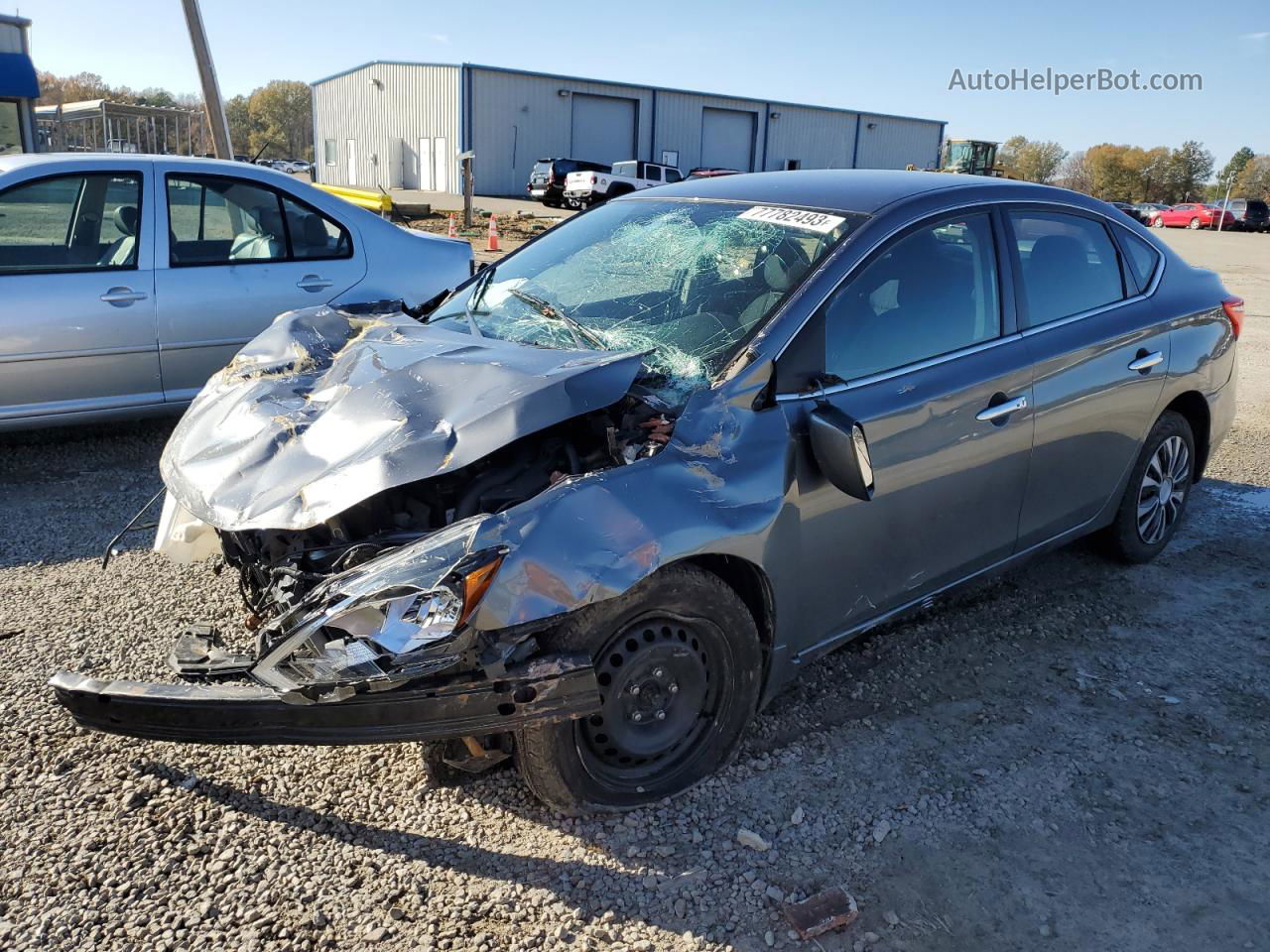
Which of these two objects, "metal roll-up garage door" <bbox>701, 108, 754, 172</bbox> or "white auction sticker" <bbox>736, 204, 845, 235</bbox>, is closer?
"white auction sticker" <bbox>736, 204, 845, 235</bbox>

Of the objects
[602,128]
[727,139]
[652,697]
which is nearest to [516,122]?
[602,128]

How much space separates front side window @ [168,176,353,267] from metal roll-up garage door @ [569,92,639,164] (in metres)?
42.1

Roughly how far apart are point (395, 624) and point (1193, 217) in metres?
51.9

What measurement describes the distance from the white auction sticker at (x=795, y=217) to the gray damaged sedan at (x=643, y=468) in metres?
0.02

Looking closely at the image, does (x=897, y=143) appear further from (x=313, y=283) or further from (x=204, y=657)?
(x=204, y=657)

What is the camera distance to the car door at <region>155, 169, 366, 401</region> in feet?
Answer: 17.9

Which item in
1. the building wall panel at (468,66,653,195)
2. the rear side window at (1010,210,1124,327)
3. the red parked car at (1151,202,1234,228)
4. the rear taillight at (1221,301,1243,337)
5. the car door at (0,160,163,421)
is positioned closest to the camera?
the rear side window at (1010,210,1124,327)

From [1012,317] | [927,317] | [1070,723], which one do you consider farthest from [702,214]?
[1070,723]

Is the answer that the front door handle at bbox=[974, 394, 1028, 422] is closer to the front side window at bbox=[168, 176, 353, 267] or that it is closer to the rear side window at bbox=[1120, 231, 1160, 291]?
the rear side window at bbox=[1120, 231, 1160, 291]

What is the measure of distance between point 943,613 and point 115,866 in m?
3.19

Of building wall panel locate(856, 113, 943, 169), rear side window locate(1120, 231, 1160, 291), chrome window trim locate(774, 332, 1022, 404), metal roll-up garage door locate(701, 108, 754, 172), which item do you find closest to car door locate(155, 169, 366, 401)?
chrome window trim locate(774, 332, 1022, 404)

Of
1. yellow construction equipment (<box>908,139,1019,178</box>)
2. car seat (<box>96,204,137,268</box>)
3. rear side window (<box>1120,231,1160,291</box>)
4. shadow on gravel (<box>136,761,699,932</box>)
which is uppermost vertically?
yellow construction equipment (<box>908,139,1019,178</box>)

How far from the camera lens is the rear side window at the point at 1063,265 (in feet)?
12.2

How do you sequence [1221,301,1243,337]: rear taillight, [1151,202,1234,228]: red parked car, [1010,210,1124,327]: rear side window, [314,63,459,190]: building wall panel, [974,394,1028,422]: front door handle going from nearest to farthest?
[974,394,1028,422]: front door handle < [1010,210,1124,327]: rear side window < [1221,301,1243,337]: rear taillight < [314,63,459,190]: building wall panel < [1151,202,1234,228]: red parked car
